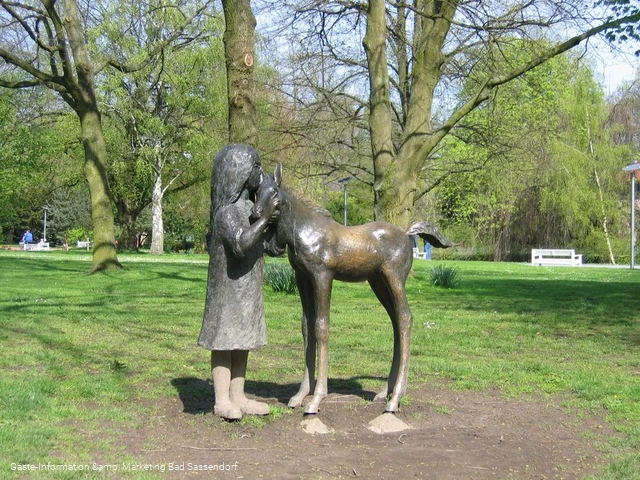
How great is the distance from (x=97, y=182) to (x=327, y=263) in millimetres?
15185

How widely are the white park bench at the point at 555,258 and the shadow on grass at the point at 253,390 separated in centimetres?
2865

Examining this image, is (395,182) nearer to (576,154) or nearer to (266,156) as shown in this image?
(266,156)

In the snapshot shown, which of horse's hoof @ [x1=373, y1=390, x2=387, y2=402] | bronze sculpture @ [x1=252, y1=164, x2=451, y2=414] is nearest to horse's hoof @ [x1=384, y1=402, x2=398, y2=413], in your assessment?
bronze sculpture @ [x1=252, y1=164, x2=451, y2=414]

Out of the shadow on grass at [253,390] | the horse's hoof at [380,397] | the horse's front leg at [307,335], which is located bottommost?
the shadow on grass at [253,390]

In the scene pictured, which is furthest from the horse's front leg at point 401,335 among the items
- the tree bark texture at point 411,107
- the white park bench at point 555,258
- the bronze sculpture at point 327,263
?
the white park bench at point 555,258

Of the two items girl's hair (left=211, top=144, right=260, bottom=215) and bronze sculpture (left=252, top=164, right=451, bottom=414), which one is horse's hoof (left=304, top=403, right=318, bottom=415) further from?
girl's hair (left=211, top=144, right=260, bottom=215)

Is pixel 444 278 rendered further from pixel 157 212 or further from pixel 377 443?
pixel 157 212

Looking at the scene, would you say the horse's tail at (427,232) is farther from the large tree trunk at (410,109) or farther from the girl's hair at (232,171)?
the large tree trunk at (410,109)

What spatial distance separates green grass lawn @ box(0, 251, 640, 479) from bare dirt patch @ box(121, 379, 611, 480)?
0.27 meters

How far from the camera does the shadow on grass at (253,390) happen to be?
6199 mm

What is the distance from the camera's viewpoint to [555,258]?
3466 centimetres

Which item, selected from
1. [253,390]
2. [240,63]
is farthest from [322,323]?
[240,63]

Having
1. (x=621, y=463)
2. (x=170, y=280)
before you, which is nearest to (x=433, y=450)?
(x=621, y=463)

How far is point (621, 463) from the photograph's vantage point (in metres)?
4.81
